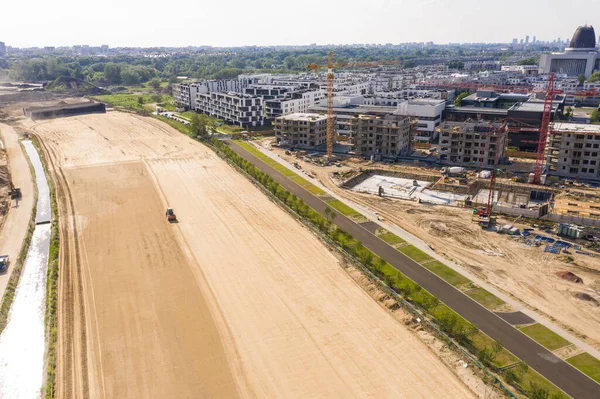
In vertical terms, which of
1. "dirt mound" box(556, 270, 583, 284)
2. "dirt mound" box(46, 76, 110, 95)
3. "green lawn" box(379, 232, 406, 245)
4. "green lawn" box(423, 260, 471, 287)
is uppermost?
"dirt mound" box(46, 76, 110, 95)

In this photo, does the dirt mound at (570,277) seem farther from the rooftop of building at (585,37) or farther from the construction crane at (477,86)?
the rooftop of building at (585,37)

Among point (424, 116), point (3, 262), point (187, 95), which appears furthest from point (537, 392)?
point (187, 95)

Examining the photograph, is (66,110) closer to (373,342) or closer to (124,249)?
(124,249)

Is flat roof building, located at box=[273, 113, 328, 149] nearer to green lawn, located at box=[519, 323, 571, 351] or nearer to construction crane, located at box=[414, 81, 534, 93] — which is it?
green lawn, located at box=[519, 323, 571, 351]

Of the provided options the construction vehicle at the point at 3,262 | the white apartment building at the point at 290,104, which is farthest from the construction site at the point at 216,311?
the white apartment building at the point at 290,104

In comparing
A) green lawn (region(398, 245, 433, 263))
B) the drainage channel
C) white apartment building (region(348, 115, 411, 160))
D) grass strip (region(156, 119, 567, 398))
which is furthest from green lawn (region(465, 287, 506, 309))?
white apartment building (region(348, 115, 411, 160))

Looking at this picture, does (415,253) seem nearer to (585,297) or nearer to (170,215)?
(585,297)
